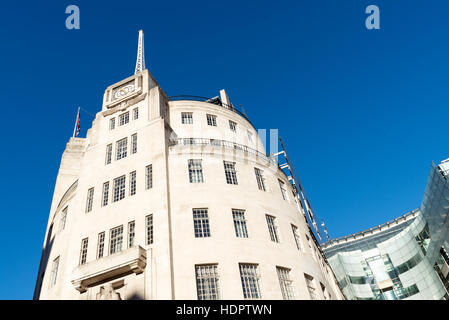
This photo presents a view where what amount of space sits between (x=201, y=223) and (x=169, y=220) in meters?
2.65

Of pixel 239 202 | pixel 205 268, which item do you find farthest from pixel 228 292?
pixel 239 202

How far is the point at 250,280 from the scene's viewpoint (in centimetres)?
2745

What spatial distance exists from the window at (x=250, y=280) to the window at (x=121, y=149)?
1721 centimetres

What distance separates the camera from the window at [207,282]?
84.7ft

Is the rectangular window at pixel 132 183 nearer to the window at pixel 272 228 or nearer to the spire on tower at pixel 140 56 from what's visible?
the window at pixel 272 228

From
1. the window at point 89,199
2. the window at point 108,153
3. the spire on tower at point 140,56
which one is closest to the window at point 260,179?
the window at point 108,153

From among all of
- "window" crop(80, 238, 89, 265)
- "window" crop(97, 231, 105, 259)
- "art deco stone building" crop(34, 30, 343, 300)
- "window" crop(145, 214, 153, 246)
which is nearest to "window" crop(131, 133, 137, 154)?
"art deco stone building" crop(34, 30, 343, 300)

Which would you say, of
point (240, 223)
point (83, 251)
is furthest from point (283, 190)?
point (83, 251)

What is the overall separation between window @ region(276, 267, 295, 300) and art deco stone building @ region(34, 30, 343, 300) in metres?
0.10

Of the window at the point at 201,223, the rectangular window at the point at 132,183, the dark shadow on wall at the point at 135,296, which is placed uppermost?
the rectangular window at the point at 132,183

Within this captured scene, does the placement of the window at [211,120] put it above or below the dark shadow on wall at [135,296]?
above

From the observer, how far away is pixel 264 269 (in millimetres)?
28234

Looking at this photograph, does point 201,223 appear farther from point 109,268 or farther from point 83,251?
point 83,251
